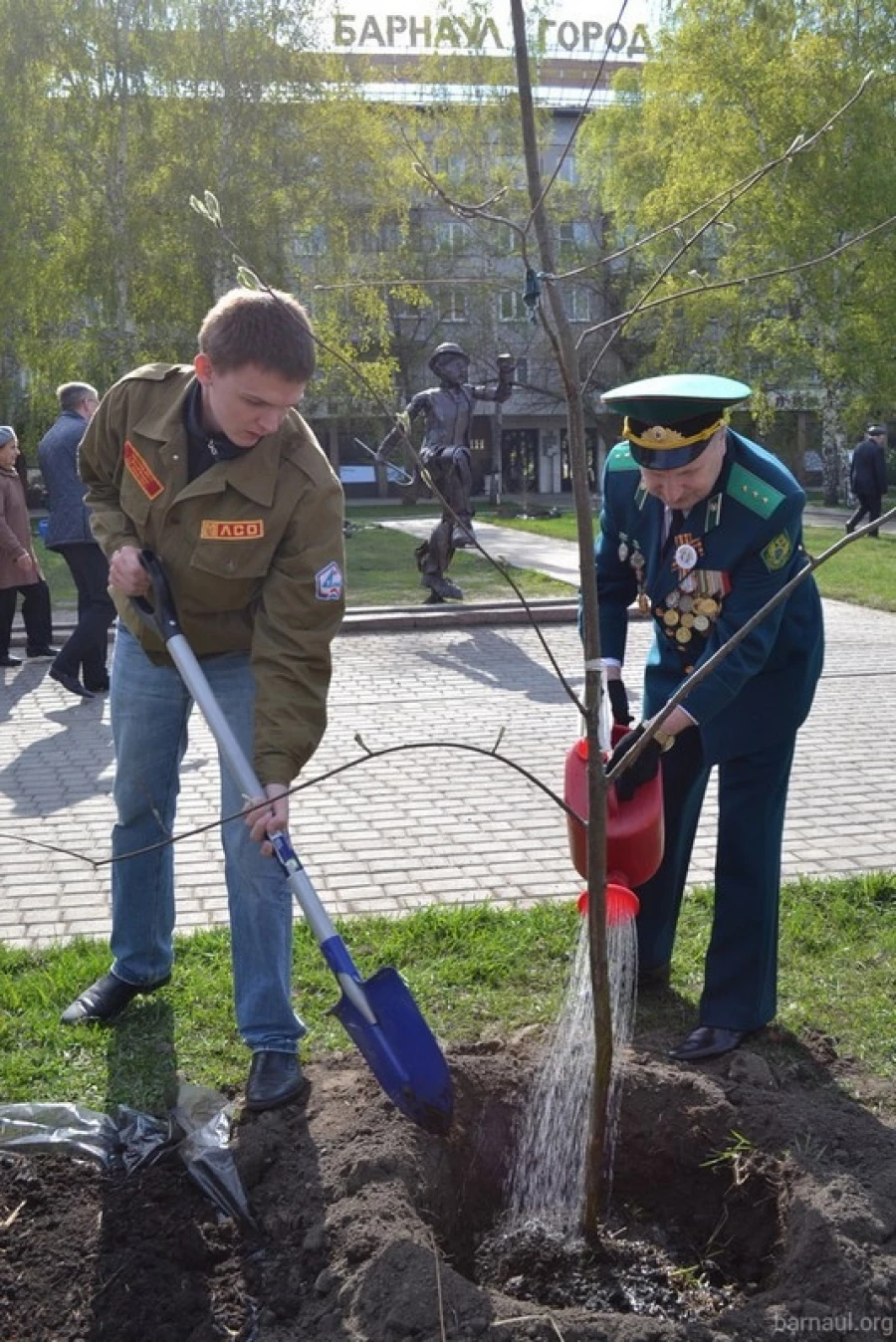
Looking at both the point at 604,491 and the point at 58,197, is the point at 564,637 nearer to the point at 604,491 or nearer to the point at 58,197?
the point at 604,491

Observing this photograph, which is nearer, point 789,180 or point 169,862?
point 169,862

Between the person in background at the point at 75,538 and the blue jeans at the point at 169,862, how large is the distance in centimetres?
541

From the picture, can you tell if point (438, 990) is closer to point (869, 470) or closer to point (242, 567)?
point (242, 567)

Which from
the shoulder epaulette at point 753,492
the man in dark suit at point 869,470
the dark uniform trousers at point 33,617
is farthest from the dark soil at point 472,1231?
the man in dark suit at point 869,470

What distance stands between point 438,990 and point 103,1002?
988 millimetres

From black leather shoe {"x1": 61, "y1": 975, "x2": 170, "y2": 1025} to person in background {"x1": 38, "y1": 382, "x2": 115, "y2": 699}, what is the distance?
5359 mm

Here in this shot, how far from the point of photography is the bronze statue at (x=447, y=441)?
12898 millimetres

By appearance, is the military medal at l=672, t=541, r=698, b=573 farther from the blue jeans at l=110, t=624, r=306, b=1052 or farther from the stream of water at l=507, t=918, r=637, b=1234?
the blue jeans at l=110, t=624, r=306, b=1052

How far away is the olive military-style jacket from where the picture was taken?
10.9 ft

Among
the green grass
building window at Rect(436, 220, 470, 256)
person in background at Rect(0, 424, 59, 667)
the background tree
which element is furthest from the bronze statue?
building window at Rect(436, 220, 470, 256)

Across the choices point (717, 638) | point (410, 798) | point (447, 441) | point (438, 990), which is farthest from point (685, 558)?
point (447, 441)

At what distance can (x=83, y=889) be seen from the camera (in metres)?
5.18

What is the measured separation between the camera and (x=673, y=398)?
314 centimetres

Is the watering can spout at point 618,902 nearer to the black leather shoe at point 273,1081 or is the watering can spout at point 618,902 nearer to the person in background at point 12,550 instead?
the black leather shoe at point 273,1081
